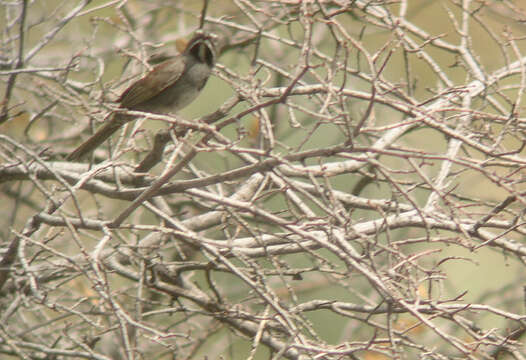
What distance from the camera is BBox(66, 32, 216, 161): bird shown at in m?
4.31

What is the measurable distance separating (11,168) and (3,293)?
0.89 m

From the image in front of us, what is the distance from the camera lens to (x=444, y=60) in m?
10.9

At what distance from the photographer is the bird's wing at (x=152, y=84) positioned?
14.5 feet

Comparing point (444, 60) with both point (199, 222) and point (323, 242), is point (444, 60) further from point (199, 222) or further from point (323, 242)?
point (323, 242)

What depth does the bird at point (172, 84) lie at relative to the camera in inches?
170

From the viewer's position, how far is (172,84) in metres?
4.47

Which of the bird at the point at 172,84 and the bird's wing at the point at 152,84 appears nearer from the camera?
the bird at the point at 172,84

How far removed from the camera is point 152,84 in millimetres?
4402

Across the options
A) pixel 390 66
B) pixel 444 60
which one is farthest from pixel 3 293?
pixel 444 60

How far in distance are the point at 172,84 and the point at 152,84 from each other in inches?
4.8

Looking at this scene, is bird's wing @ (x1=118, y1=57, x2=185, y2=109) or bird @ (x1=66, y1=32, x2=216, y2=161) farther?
bird's wing @ (x1=118, y1=57, x2=185, y2=109)

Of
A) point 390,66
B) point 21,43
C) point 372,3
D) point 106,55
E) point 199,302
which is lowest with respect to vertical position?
point 199,302

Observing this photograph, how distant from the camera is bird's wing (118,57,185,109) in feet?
14.5

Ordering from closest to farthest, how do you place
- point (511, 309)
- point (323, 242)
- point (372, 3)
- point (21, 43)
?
1. point (323, 242)
2. point (21, 43)
3. point (372, 3)
4. point (511, 309)
